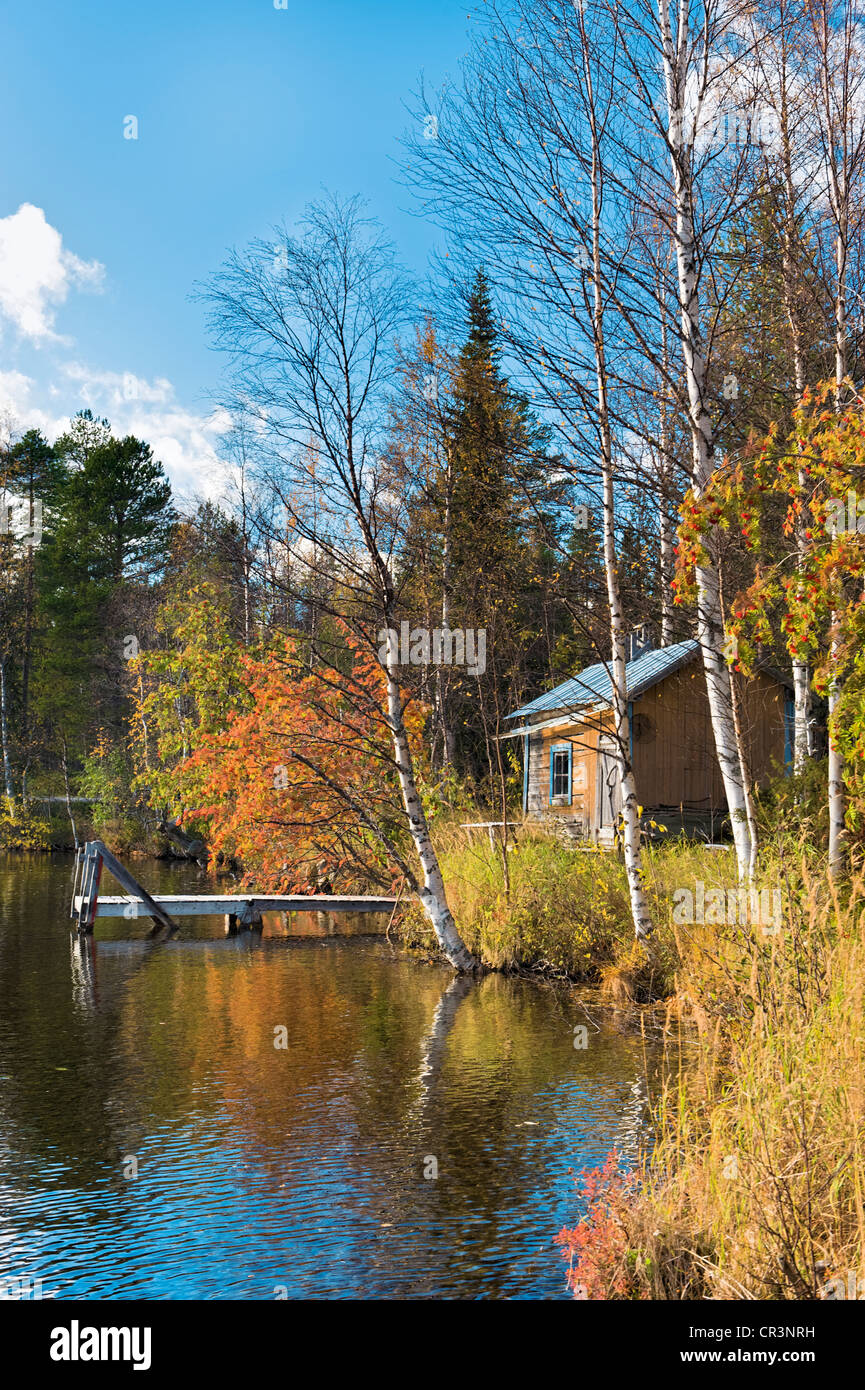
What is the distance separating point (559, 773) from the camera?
2761cm

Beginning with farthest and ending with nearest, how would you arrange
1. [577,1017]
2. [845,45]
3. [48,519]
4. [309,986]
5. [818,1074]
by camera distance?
[48,519] < [309,986] < [577,1017] < [845,45] < [818,1074]

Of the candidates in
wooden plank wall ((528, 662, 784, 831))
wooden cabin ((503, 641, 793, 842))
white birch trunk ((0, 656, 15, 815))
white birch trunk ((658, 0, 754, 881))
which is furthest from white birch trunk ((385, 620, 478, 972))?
white birch trunk ((0, 656, 15, 815))

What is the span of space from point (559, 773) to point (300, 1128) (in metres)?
20.1

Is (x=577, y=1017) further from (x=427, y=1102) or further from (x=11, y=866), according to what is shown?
(x=11, y=866)

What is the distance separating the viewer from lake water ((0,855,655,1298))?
18.7 ft

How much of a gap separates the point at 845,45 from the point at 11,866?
89.9 feet

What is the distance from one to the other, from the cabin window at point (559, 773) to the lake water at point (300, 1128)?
12986mm

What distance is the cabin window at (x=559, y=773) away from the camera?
2715 centimetres

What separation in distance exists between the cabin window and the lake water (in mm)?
12986

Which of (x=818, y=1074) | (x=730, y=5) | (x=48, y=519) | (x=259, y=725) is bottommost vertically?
(x=818, y=1074)

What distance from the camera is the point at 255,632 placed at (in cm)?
3200

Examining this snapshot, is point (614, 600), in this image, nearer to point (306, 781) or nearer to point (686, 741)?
point (306, 781)

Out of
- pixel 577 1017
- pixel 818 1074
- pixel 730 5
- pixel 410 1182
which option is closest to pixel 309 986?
pixel 577 1017

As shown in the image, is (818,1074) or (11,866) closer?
(818,1074)
